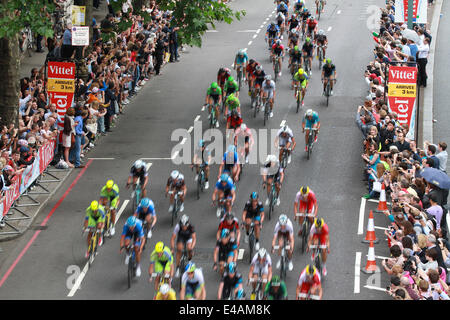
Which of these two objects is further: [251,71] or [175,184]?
[251,71]

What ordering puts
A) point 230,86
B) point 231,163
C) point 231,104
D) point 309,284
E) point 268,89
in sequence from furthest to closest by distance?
point 230,86
point 268,89
point 231,104
point 231,163
point 309,284

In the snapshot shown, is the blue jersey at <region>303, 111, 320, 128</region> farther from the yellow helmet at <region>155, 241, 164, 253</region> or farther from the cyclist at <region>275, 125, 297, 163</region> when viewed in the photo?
the yellow helmet at <region>155, 241, 164, 253</region>

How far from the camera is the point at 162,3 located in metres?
31.1

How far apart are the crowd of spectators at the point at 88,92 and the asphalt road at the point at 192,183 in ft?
2.17

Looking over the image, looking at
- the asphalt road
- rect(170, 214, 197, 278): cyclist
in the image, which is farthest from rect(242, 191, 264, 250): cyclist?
rect(170, 214, 197, 278): cyclist

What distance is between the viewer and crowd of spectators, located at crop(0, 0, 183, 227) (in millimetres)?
23822

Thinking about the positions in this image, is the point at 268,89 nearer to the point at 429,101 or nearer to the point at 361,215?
the point at 429,101

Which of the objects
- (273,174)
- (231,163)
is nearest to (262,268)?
(273,174)

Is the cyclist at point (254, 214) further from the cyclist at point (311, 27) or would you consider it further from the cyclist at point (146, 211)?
the cyclist at point (311, 27)

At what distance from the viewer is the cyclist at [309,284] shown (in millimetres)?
17531

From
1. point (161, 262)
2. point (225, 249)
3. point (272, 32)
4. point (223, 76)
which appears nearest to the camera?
point (161, 262)

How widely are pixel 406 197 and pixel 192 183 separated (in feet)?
25.7

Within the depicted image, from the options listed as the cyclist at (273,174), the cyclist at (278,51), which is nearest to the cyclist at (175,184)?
the cyclist at (273,174)

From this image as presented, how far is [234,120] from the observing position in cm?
2733
